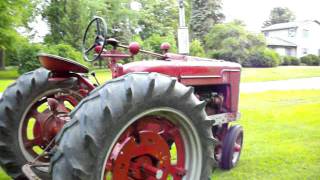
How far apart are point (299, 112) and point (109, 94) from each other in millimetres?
7309

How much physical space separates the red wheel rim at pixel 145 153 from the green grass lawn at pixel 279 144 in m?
1.43

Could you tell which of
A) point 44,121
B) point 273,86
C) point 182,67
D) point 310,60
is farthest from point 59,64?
point 310,60

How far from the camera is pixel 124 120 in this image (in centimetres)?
237

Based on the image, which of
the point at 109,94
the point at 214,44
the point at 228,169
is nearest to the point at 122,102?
the point at 109,94

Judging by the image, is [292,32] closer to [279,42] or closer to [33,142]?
[279,42]

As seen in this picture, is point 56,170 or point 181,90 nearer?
point 56,170

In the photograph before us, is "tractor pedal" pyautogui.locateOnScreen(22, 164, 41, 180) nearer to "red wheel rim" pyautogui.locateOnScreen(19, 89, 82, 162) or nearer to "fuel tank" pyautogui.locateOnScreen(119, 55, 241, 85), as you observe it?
"red wheel rim" pyautogui.locateOnScreen(19, 89, 82, 162)

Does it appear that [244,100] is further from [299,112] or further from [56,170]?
[56,170]

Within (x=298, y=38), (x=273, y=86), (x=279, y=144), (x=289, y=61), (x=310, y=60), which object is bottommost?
(x=310, y=60)

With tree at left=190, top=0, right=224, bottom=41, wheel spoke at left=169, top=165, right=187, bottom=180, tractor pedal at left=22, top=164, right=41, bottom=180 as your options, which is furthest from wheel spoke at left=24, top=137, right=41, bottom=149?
tree at left=190, top=0, right=224, bottom=41

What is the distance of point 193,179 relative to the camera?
298 cm

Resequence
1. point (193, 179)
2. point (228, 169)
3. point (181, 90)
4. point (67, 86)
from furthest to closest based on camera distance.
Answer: point (228, 169) → point (67, 86) → point (193, 179) → point (181, 90)

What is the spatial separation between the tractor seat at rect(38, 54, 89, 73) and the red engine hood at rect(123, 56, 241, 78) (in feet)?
1.42

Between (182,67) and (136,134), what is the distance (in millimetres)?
1148
